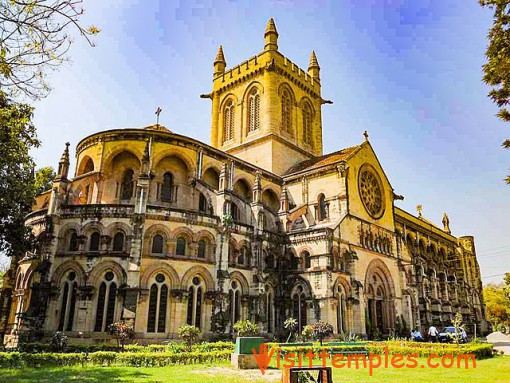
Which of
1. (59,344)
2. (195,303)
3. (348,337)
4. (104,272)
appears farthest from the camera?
(348,337)

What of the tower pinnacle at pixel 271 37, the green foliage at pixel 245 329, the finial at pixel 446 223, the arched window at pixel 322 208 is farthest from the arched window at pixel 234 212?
the finial at pixel 446 223

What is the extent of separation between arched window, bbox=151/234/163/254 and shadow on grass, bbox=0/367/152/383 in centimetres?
1091

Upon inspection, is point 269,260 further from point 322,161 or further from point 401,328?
point 401,328

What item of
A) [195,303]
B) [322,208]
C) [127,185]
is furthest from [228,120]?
[195,303]

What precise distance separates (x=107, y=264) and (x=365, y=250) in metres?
23.3

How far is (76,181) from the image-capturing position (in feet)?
108

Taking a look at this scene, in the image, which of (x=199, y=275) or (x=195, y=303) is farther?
(x=199, y=275)

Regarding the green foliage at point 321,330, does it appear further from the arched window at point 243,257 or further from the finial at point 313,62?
the finial at point 313,62

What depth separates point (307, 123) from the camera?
177 ft

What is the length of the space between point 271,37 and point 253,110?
30.6 ft

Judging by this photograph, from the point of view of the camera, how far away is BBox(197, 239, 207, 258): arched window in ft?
96.8

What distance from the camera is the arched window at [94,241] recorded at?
27.4m

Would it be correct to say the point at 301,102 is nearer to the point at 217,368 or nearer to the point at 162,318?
the point at 162,318

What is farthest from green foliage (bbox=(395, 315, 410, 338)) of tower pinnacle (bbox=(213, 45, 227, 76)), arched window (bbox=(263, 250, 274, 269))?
tower pinnacle (bbox=(213, 45, 227, 76))
